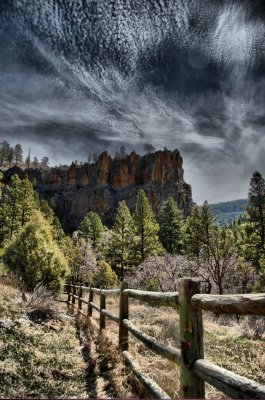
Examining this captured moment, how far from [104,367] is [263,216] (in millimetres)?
32536

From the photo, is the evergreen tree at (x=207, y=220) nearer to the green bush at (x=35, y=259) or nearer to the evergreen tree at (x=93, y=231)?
the evergreen tree at (x=93, y=231)

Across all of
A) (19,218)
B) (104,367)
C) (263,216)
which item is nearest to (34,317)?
(104,367)

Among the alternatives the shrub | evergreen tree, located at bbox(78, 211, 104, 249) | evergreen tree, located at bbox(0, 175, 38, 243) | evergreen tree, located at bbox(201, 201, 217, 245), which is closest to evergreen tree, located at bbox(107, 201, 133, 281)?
evergreen tree, located at bbox(78, 211, 104, 249)

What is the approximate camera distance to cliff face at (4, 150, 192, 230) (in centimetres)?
10094

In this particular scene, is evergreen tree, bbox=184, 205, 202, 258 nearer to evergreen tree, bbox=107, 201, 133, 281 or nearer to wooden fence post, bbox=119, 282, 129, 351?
evergreen tree, bbox=107, 201, 133, 281

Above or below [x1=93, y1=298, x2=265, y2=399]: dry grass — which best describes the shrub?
above

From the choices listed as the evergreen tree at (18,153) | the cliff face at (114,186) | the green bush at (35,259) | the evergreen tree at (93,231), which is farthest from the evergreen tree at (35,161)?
the green bush at (35,259)

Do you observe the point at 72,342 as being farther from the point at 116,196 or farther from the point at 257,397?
the point at 116,196

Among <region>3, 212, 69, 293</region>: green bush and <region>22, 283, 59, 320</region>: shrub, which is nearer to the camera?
<region>22, 283, 59, 320</region>: shrub

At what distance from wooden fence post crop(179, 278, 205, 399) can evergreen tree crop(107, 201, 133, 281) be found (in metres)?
42.0

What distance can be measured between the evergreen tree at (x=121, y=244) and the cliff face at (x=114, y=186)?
166ft

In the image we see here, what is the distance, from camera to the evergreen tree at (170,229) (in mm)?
52344

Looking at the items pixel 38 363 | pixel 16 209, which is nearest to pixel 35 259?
pixel 38 363

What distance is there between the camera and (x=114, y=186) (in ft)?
361
